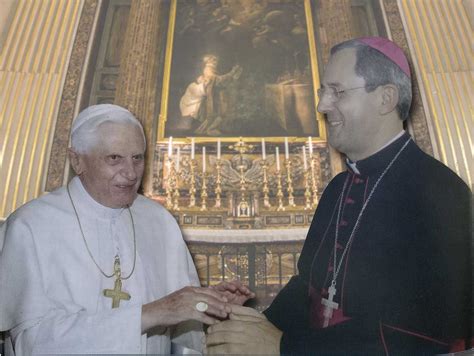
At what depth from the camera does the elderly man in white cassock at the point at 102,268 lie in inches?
77.4

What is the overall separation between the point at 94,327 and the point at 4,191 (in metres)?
2.57

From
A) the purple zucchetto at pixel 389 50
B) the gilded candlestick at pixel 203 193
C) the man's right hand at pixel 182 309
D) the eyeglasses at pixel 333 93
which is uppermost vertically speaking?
the gilded candlestick at pixel 203 193

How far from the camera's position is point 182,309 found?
1.93 metres

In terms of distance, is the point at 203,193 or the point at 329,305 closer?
the point at 329,305

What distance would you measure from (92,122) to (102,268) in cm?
62

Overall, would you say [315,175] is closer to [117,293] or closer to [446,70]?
[446,70]

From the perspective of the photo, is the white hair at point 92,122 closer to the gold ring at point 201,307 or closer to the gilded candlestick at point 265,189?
the gold ring at point 201,307

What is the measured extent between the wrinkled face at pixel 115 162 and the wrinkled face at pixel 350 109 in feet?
2.68

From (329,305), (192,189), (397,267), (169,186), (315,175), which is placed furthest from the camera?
(315,175)

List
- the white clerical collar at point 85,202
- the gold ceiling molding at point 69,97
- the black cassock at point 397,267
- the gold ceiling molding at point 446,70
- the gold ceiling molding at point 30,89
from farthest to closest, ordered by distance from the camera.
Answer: the gold ceiling molding at point 69,97, the gold ceiling molding at point 446,70, the gold ceiling molding at point 30,89, the white clerical collar at point 85,202, the black cassock at point 397,267

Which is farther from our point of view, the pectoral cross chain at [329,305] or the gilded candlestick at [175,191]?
the gilded candlestick at [175,191]

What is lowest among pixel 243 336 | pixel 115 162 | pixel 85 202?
pixel 243 336

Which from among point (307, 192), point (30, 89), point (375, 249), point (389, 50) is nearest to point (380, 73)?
point (389, 50)

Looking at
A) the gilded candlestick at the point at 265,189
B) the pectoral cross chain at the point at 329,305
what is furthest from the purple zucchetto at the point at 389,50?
the gilded candlestick at the point at 265,189
